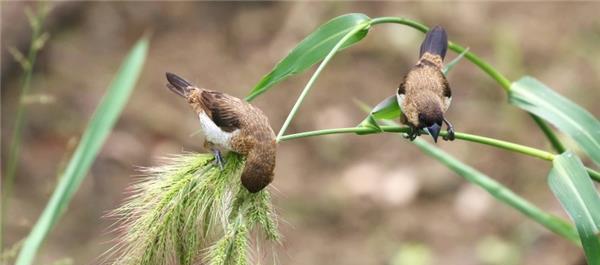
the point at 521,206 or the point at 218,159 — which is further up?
the point at 521,206

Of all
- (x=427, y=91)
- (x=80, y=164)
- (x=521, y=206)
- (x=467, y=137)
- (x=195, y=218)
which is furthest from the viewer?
(x=521, y=206)

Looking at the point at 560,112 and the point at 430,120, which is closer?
the point at 430,120

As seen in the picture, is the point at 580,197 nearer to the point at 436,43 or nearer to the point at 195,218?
the point at 436,43

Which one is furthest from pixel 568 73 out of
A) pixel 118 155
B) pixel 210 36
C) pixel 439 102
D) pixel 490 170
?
pixel 439 102

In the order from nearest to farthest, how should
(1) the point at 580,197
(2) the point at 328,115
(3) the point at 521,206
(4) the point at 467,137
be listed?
(4) the point at 467,137 → (1) the point at 580,197 → (3) the point at 521,206 → (2) the point at 328,115

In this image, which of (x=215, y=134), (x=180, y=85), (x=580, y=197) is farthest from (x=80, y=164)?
(x=580, y=197)

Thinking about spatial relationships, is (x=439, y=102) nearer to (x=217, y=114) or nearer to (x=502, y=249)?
(x=217, y=114)
